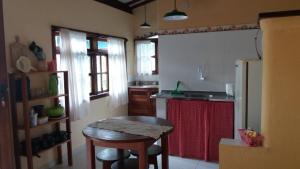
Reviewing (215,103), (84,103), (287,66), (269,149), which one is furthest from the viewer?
(84,103)

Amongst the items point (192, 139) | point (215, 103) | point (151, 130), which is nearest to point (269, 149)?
point (151, 130)

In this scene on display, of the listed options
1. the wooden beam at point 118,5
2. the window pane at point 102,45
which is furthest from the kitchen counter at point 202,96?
the wooden beam at point 118,5

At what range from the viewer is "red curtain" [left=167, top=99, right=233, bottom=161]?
139 inches

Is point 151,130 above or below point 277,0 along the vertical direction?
below

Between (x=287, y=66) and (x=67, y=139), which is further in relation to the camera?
(x=67, y=139)

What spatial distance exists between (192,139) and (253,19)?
2054 millimetres

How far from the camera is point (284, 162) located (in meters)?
1.70

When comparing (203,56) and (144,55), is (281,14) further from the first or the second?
(144,55)

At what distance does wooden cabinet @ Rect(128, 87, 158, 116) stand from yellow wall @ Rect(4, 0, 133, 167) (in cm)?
22

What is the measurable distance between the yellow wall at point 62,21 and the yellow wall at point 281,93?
2.69 meters

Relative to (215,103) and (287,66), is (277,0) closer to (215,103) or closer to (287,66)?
(215,103)

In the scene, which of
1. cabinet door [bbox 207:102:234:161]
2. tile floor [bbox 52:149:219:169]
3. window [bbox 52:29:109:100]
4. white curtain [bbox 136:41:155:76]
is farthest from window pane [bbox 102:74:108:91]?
cabinet door [bbox 207:102:234:161]

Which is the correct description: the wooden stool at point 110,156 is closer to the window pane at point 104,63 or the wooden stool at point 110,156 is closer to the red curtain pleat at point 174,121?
the red curtain pleat at point 174,121

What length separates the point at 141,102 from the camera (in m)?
5.84
